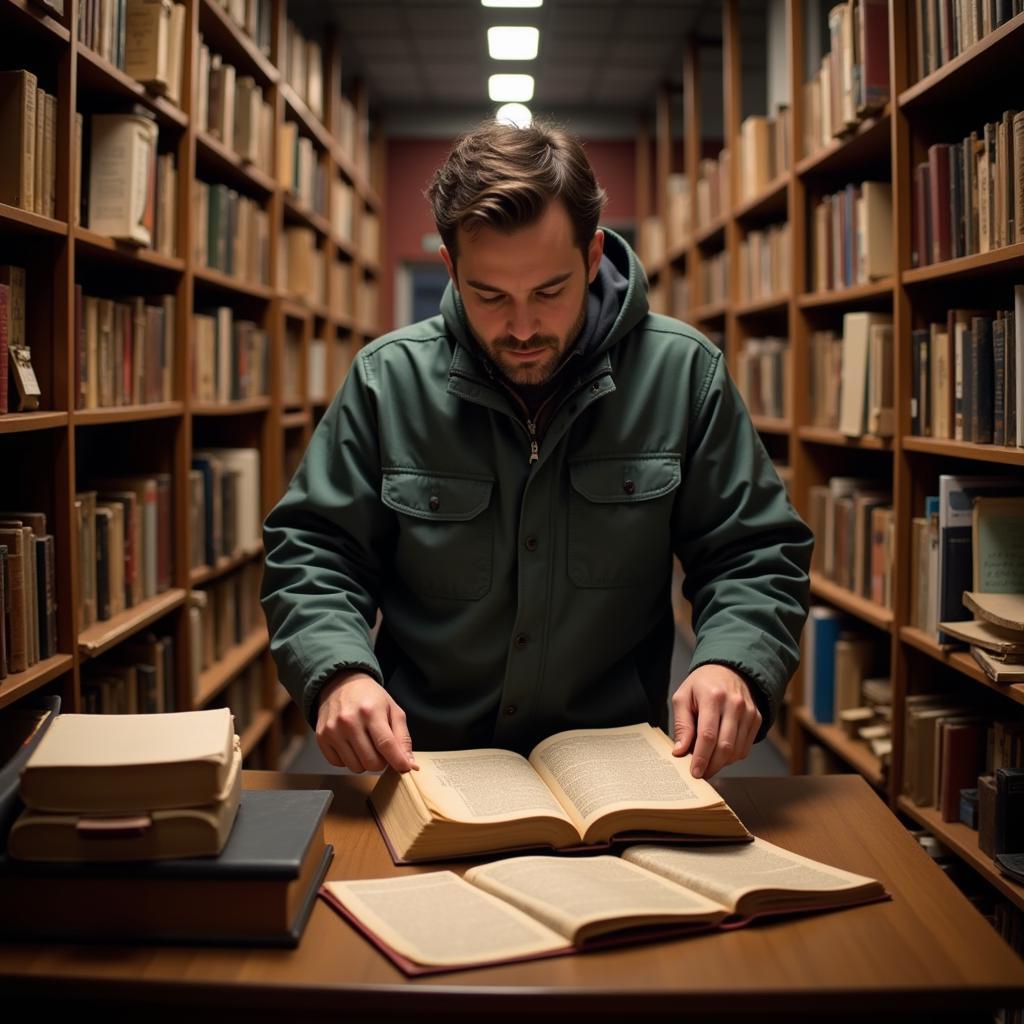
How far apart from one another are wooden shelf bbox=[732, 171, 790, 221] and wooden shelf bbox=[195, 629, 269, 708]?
2.31 m

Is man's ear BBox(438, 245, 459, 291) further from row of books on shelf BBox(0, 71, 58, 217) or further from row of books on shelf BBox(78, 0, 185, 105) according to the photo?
row of books on shelf BBox(78, 0, 185, 105)

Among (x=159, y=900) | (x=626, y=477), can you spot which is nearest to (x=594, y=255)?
(x=626, y=477)

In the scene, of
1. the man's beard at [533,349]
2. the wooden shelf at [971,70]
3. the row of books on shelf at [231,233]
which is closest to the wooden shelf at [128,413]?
the row of books on shelf at [231,233]

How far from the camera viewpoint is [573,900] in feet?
3.07

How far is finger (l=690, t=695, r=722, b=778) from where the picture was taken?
1.19 meters

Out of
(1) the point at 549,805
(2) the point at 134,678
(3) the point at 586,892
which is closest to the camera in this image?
(3) the point at 586,892

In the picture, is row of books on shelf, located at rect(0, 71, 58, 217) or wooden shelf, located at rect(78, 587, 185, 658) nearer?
row of books on shelf, located at rect(0, 71, 58, 217)

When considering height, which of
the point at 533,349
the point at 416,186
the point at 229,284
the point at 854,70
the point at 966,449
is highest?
the point at 416,186

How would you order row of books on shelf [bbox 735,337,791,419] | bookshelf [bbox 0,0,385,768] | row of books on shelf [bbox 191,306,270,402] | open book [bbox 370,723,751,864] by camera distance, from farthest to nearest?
row of books on shelf [bbox 735,337,791,419] < row of books on shelf [bbox 191,306,270,402] < bookshelf [bbox 0,0,385,768] < open book [bbox 370,723,751,864]

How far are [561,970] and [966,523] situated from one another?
1.59 meters

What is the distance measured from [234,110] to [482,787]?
2725 millimetres

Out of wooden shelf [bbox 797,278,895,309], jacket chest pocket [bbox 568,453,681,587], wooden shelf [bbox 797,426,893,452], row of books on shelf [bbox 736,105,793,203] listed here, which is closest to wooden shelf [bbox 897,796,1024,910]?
wooden shelf [bbox 797,426,893,452]

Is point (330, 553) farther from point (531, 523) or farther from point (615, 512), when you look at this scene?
point (615, 512)

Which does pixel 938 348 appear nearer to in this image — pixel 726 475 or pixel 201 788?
pixel 726 475
